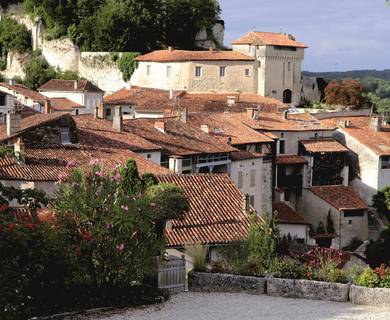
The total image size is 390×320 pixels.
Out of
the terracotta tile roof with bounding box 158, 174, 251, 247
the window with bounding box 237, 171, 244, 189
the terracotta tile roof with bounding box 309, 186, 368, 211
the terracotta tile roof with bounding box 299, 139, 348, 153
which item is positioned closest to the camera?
the terracotta tile roof with bounding box 158, 174, 251, 247

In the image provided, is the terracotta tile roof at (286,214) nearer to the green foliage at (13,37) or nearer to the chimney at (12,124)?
the chimney at (12,124)

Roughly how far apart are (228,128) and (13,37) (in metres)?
42.5

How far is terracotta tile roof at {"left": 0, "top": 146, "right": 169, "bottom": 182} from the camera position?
30.1 meters

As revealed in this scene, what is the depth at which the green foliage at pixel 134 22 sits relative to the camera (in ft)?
248

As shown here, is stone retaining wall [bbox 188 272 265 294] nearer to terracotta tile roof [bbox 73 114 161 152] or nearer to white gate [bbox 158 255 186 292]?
white gate [bbox 158 255 186 292]

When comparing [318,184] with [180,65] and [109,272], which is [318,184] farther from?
[109,272]

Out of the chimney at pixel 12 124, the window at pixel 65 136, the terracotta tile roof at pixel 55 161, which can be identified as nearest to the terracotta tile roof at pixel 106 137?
the window at pixel 65 136

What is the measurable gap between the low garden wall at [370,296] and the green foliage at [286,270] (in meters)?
1.15

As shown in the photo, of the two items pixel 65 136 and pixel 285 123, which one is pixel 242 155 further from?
pixel 65 136

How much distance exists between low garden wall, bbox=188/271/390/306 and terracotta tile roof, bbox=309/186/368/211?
3502 centimetres

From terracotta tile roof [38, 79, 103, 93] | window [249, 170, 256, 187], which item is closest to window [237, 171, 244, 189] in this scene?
window [249, 170, 256, 187]

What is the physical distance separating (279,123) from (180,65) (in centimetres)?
1608

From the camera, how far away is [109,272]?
57.3 feet

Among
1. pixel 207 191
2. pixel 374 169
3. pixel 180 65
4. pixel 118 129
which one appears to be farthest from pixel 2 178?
pixel 180 65
